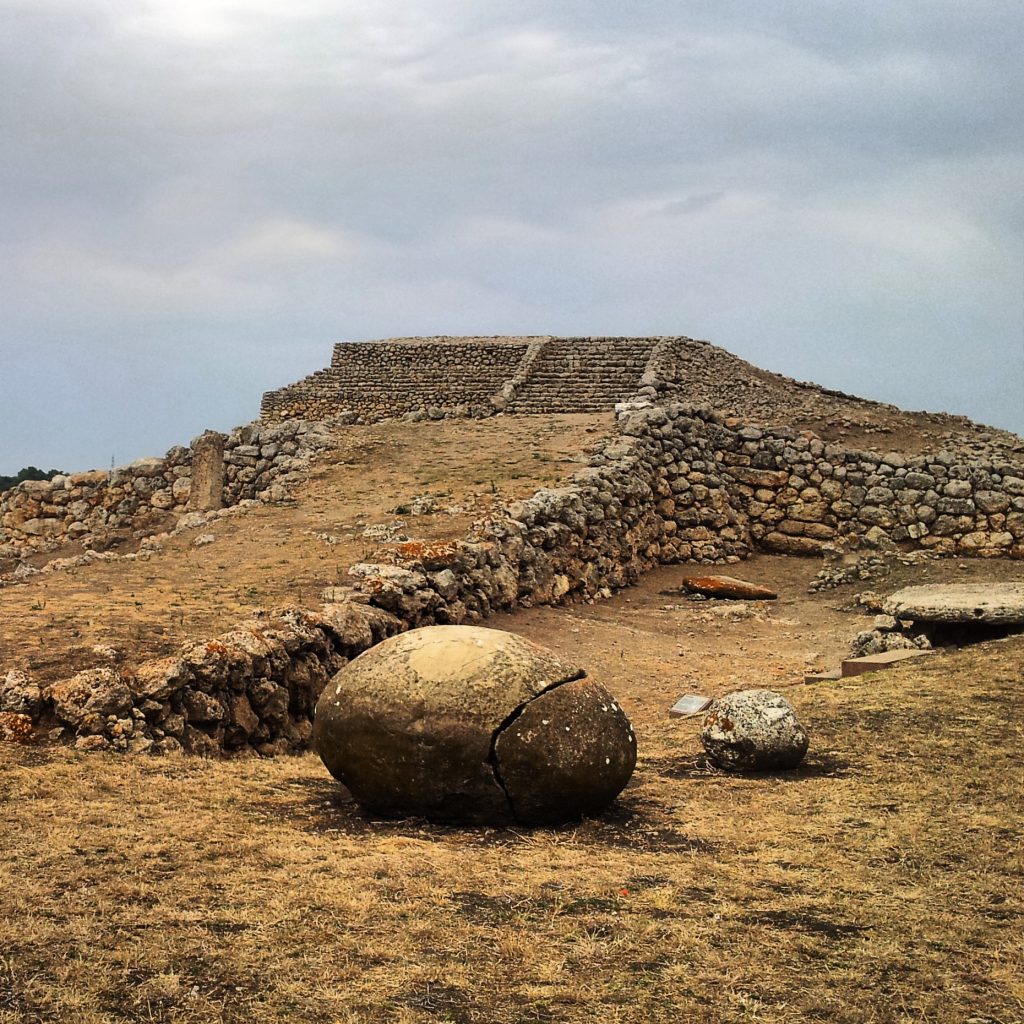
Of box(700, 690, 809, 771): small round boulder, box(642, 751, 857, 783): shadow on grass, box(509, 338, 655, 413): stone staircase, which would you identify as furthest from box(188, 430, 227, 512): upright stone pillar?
box(700, 690, 809, 771): small round boulder

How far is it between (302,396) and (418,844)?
26372 millimetres

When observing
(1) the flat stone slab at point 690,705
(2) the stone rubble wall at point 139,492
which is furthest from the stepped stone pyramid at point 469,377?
(1) the flat stone slab at point 690,705

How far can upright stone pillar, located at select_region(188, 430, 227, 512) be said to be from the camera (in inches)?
907

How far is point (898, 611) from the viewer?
13.9m

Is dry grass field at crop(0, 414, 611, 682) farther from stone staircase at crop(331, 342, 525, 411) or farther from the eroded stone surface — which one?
stone staircase at crop(331, 342, 525, 411)

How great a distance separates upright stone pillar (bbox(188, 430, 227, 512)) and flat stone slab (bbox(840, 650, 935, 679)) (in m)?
14.6

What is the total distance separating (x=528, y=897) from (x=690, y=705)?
610 cm

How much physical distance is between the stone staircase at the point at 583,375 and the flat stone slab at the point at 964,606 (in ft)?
42.1

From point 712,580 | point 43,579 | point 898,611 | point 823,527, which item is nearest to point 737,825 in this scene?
point 898,611

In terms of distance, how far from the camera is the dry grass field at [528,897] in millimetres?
4383

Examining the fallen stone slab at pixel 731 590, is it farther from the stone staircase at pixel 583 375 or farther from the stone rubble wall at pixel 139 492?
the stone rubble wall at pixel 139 492

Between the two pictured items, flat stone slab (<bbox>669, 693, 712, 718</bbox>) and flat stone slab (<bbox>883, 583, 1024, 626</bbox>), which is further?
flat stone slab (<bbox>883, 583, 1024, 626</bbox>)

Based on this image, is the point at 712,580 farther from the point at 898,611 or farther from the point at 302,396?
the point at 302,396

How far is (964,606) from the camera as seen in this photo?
44.2 feet
